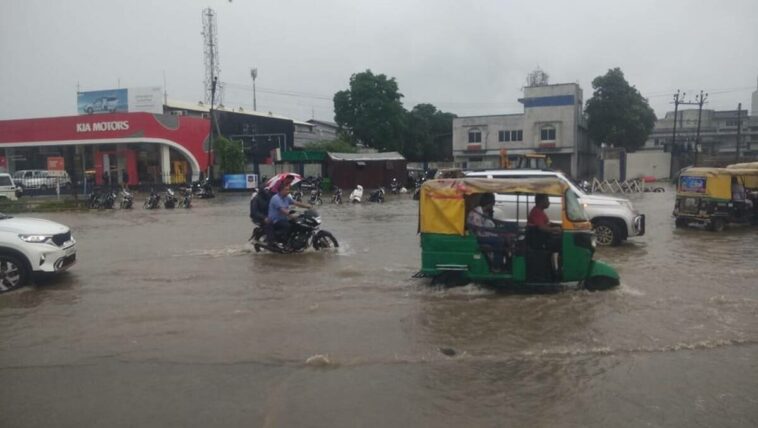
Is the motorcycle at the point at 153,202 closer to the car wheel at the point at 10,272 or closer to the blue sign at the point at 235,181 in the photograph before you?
the blue sign at the point at 235,181

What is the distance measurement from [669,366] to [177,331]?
5.20 meters

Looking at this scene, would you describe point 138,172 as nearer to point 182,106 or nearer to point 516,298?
point 182,106

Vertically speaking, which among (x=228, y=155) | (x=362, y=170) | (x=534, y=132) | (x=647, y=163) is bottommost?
(x=362, y=170)

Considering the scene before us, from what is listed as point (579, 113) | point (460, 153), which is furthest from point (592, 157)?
point (460, 153)

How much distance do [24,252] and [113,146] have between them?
123 feet

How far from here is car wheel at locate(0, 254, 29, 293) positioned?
29.0 feet

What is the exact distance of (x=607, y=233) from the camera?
12.8 metres

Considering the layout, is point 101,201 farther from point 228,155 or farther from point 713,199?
point 713,199

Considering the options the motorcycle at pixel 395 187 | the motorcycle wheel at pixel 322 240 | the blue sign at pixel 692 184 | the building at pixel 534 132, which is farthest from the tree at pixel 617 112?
the motorcycle wheel at pixel 322 240

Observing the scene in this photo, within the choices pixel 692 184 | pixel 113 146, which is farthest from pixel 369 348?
pixel 113 146

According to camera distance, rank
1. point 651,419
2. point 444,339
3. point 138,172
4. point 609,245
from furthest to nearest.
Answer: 1. point 138,172
2. point 609,245
3. point 444,339
4. point 651,419

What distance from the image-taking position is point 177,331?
6.94 m

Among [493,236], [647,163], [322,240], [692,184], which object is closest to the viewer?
[493,236]

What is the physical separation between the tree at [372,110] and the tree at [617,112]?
17.8m
